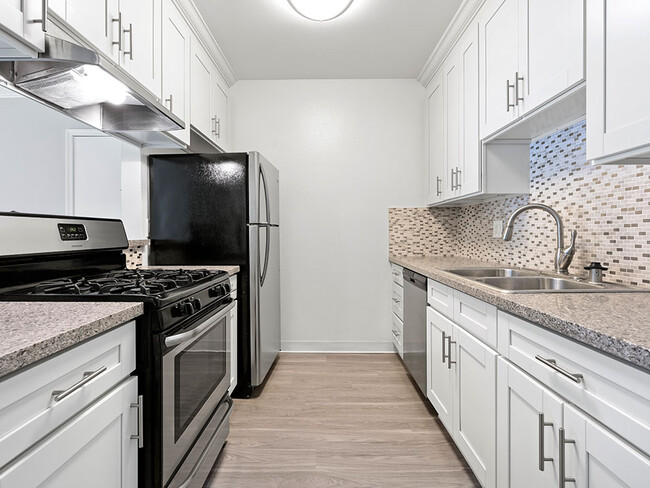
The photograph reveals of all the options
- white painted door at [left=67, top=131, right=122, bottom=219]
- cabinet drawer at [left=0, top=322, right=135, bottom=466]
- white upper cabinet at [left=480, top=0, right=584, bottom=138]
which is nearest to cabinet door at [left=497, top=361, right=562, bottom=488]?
white upper cabinet at [left=480, top=0, right=584, bottom=138]

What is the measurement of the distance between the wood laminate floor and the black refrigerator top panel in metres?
1.00

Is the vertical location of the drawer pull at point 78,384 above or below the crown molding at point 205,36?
below

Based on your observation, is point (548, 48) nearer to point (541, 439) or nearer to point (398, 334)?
point (541, 439)

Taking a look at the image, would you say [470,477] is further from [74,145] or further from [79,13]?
[74,145]

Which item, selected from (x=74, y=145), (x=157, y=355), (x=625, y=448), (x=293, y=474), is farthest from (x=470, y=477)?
(x=74, y=145)

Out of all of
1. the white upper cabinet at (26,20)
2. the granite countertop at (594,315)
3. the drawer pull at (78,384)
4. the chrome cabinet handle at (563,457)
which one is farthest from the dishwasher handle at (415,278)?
the white upper cabinet at (26,20)

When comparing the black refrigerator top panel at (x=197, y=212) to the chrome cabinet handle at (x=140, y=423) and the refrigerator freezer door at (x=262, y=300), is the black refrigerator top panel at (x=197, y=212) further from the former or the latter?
the chrome cabinet handle at (x=140, y=423)

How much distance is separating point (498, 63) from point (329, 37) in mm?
1319

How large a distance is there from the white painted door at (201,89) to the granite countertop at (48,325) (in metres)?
1.73

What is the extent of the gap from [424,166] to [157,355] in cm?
304

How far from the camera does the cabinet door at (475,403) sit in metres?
1.47

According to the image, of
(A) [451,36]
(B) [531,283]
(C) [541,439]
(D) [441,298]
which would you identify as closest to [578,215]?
(B) [531,283]

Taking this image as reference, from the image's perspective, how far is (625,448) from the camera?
2.59 feet

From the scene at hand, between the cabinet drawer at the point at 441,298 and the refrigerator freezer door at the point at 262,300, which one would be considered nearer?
the cabinet drawer at the point at 441,298
